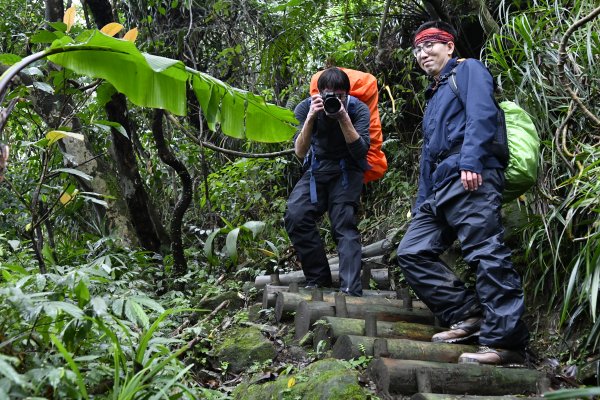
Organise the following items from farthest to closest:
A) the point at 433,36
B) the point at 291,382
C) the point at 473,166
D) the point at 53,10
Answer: the point at 53,10
the point at 433,36
the point at 473,166
the point at 291,382

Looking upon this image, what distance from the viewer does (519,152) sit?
3.69 m

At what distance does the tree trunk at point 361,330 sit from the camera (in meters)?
3.64

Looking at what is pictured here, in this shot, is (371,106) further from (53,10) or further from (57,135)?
(53,10)

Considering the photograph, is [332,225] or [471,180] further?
[332,225]

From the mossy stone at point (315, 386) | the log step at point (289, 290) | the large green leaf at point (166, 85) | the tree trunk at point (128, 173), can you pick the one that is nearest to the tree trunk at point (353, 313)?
the log step at point (289, 290)

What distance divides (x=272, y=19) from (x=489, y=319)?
16.0 feet

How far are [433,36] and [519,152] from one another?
→ 844 mm

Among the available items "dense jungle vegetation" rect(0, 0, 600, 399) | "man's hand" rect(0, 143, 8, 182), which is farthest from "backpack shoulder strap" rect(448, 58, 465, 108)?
"man's hand" rect(0, 143, 8, 182)

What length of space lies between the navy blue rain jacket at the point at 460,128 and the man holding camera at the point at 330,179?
610 millimetres

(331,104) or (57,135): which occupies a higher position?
(331,104)

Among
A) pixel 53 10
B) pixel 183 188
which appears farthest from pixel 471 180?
pixel 53 10

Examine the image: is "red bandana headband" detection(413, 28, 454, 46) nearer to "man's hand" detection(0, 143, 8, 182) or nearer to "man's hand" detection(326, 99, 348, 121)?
"man's hand" detection(326, 99, 348, 121)

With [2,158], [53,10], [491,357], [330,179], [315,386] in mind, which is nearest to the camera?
[2,158]

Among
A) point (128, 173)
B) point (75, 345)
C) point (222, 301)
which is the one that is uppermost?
point (128, 173)
